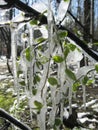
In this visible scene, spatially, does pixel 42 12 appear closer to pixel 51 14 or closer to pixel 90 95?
pixel 51 14

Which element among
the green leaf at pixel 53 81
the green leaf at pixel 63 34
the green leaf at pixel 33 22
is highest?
the green leaf at pixel 33 22

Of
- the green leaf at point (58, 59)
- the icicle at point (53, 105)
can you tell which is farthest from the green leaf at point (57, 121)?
the green leaf at point (58, 59)

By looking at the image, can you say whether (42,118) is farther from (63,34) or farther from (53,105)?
(63,34)

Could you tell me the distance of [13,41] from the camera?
66 cm

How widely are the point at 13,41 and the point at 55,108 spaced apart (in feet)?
0.52

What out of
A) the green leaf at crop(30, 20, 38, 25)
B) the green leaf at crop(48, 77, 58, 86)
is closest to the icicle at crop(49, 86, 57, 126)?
the green leaf at crop(48, 77, 58, 86)

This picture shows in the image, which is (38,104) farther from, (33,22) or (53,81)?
(33,22)

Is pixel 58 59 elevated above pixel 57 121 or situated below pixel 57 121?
above

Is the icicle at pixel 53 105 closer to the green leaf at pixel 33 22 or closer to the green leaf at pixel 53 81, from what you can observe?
the green leaf at pixel 53 81

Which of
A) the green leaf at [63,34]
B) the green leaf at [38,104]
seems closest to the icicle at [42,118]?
the green leaf at [38,104]

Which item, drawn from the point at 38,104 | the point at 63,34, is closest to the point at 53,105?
the point at 38,104

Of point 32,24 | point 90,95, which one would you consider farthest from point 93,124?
point 32,24

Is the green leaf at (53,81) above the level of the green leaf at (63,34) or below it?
below

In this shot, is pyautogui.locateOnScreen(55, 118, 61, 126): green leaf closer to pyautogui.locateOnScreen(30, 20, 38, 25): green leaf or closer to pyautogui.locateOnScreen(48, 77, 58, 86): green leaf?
pyautogui.locateOnScreen(48, 77, 58, 86): green leaf
